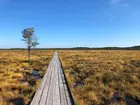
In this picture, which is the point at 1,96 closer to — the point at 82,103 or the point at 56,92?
the point at 56,92

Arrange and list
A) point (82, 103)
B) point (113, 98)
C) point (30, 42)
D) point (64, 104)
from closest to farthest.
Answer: point (64, 104) < point (82, 103) < point (113, 98) < point (30, 42)

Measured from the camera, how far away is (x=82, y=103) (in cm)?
945

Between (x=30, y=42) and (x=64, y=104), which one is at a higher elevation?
(x=30, y=42)

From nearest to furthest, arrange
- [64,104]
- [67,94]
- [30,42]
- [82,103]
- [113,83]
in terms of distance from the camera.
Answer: [64,104] → [82,103] → [67,94] → [113,83] → [30,42]

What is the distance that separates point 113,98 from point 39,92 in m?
4.84

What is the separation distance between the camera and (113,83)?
14.4 m

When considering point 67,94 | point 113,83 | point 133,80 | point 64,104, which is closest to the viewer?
point 64,104

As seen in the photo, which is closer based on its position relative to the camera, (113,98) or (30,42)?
(113,98)

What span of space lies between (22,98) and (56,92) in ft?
6.96

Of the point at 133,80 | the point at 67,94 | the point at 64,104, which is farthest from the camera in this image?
the point at 133,80

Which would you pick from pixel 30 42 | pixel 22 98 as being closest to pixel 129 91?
pixel 22 98

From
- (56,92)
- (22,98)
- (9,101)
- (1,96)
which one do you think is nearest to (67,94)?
(56,92)

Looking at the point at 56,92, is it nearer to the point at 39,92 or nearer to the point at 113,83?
the point at 39,92

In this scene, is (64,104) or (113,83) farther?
(113,83)
